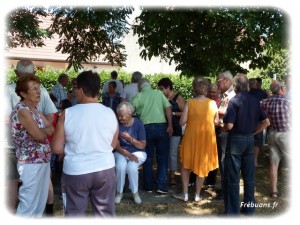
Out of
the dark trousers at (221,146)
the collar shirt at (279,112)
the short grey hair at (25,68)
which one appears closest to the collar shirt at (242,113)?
the dark trousers at (221,146)

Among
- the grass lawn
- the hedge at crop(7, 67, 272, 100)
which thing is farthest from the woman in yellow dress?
the hedge at crop(7, 67, 272, 100)

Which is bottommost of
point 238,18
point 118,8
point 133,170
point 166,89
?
point 133,170

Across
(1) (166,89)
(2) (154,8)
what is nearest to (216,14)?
(2) (154,8)

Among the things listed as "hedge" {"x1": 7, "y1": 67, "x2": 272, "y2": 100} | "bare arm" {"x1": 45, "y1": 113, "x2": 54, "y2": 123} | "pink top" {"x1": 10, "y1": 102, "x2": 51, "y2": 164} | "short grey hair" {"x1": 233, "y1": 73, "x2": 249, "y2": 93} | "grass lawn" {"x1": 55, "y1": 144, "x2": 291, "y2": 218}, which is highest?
"hedge" {"x1": 7, "y1": 67, "x2": 272, "y2": 100}

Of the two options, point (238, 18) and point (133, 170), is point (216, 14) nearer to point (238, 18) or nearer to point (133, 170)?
point (238, 18)

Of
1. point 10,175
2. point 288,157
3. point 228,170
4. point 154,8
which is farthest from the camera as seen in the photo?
point 154,8

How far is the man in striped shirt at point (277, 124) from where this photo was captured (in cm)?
562

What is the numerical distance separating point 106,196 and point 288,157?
11.3 ft

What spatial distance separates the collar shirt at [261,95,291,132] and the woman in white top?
126 inches

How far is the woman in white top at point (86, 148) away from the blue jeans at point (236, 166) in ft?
6.22

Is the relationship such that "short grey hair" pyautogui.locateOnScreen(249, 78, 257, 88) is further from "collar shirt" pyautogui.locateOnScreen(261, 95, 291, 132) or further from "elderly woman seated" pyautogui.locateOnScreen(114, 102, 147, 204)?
"elderly woman seated" pyautogui.locateOnScreen(114, 102, 147, 204)

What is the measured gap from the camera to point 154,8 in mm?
6156

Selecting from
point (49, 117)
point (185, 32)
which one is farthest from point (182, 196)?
point (185, 32)

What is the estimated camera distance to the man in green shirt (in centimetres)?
→ 586
